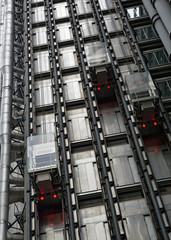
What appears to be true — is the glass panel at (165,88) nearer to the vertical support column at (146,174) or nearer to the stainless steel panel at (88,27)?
the vertical support column at (146,174)

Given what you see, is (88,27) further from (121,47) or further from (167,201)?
(167,201)

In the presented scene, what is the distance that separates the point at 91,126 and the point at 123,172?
4.80 m

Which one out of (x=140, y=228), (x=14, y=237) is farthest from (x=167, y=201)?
(x=14, y=237)

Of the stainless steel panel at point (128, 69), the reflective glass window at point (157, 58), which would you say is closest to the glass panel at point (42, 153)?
the stainless steel panel at point (128, 69)

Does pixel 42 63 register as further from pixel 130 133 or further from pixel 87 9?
pixel 130 133

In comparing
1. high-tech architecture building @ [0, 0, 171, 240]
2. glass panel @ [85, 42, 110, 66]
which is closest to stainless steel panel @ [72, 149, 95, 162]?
high-tech architecture building @ [0, 0, 171, 240]

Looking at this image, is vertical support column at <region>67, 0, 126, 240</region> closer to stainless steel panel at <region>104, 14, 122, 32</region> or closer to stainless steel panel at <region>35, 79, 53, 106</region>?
stainless steel panel at <region>35, 79, 53, 106</region>

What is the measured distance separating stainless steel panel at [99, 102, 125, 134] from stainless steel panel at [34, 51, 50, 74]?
786cm

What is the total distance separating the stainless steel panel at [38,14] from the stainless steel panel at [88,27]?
5166mm

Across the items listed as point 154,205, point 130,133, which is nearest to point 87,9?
point 130,133

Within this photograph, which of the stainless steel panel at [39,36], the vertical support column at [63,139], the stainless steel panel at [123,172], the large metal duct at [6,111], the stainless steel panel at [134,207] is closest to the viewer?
the vertical support column at [63,139]

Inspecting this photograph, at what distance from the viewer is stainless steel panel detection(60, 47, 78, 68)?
33.1m

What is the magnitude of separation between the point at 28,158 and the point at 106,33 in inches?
693

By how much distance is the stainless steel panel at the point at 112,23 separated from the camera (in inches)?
1396
